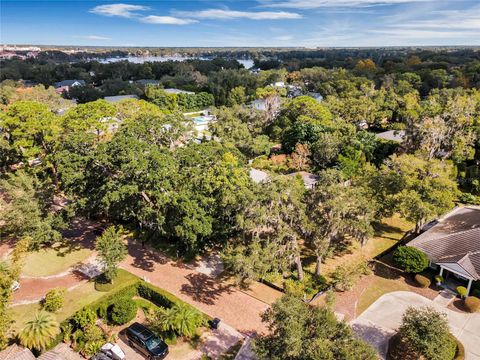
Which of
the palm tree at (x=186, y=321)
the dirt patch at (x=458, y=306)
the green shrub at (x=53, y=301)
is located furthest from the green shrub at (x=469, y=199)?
the green shrub at (x=53, y=301)

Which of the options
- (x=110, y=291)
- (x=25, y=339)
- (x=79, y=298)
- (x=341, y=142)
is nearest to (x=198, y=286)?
(x=110, y=291)

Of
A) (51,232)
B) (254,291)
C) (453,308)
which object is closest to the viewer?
(453,308)

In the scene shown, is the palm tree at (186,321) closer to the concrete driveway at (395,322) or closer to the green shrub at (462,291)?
the concrete driveway at (395,322)

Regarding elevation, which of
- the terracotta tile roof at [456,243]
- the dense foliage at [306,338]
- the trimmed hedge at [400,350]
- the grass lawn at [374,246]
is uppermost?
the dense foliage at [306,338]

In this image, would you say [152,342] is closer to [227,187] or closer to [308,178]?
[227,187]

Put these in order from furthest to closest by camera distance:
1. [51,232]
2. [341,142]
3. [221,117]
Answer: [221,117] < [341,142] < [51,232]

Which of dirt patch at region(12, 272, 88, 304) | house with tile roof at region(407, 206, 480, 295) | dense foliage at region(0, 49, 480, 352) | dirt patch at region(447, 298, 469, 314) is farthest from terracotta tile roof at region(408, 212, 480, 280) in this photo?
dirt patch at region(12, 272, 88, 304)

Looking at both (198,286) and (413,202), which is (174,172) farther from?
(413,202)

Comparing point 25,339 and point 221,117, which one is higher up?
point 221,117
